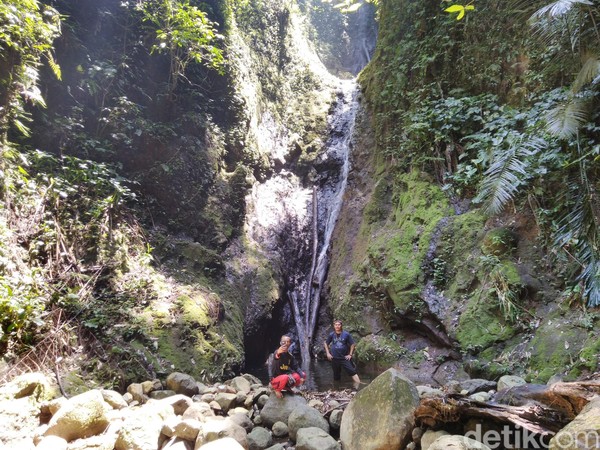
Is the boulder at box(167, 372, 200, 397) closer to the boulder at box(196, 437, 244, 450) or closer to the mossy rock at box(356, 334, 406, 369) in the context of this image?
the boulder at box(196, 437, 244, 450)

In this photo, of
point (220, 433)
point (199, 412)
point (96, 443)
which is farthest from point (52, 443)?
point (220, 433)

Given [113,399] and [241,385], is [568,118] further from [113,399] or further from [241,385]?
[113,399]

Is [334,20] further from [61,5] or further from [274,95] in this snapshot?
[61,5]

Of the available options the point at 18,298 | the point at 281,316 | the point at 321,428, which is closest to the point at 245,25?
the point at 281,316

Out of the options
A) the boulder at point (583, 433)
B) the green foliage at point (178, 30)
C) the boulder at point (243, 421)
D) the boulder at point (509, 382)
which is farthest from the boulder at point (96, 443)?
the green foliage at point (178, 30)

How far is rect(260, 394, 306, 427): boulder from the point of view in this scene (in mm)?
4559

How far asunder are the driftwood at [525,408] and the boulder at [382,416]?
173 mm

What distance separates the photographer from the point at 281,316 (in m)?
9.96

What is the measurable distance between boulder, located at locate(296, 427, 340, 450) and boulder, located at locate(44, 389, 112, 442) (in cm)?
228

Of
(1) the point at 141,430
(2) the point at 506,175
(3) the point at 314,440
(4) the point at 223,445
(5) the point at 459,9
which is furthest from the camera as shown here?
(2) the point at 506,175

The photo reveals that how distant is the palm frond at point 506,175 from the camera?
5383 mm

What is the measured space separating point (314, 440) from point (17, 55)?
7.26m

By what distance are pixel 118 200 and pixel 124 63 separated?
383 centimetres

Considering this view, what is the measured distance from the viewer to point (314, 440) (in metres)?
3.76
